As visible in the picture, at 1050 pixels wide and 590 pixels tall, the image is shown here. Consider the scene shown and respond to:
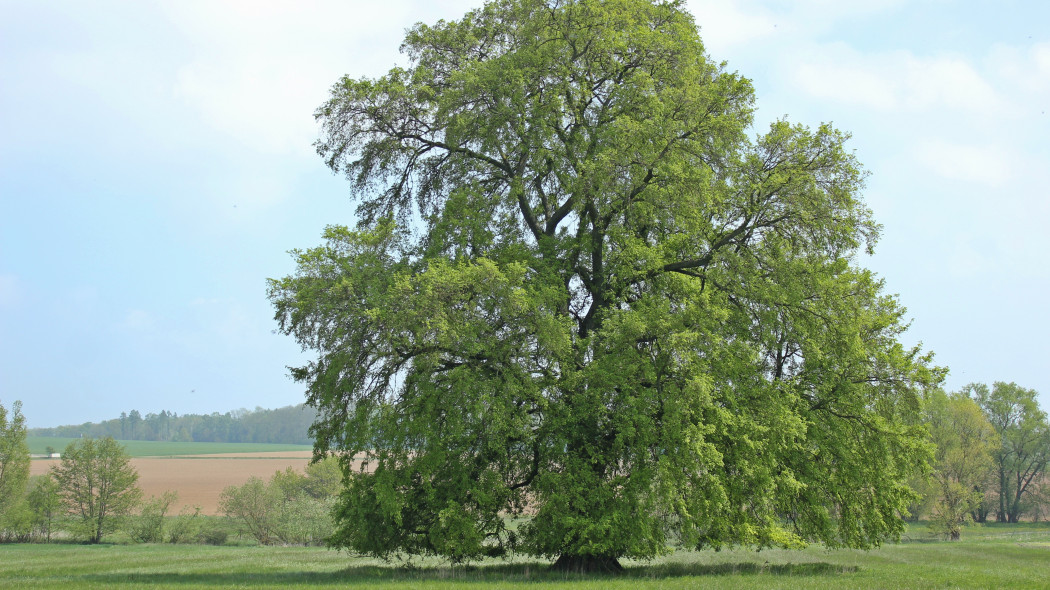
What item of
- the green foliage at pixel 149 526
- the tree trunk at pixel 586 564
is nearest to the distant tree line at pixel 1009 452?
the tree trunk at pixel 586 564

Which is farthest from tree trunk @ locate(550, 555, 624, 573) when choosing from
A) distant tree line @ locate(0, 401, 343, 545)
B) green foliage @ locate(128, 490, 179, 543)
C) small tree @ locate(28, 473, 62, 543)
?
small tree @ locate(28, 473, 62, 543)

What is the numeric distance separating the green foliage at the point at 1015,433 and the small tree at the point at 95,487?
288 feet

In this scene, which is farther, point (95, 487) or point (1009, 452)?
point (1009, 452)

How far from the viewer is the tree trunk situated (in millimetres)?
19344

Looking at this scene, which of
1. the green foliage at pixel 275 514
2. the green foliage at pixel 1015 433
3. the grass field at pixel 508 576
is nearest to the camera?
the grass field at pixel 508 576

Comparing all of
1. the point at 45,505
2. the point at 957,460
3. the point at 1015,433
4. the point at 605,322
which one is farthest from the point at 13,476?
the point at 1015,433

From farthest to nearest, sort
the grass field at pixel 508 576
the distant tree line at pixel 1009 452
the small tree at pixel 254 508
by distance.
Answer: the distant tree line at pixel 1009 452
the small tree at pixel 254 508
the grass field at pixel 508 576

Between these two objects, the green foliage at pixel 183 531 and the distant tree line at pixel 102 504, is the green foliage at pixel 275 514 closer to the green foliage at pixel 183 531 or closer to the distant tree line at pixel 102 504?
the distant tree line at pixel 102 504

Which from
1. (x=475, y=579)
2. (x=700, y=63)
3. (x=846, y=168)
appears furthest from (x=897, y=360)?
(x=475, y=579)

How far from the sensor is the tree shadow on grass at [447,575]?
16.8m

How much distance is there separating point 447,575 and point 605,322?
7.68m

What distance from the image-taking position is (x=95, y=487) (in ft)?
157

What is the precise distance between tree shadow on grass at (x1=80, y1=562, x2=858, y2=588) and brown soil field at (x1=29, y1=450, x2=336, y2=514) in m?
58.5

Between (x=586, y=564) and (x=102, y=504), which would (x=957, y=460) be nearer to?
(x=586, y=564)
